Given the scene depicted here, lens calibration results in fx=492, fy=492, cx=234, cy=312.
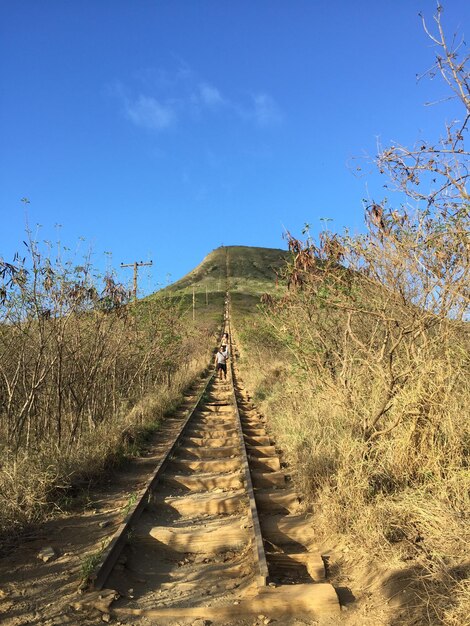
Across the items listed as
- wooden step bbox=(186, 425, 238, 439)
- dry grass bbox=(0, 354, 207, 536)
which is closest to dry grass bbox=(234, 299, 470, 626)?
wooden step bbox=(186, 425, 238, 439)

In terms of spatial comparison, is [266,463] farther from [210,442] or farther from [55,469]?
[55,469]

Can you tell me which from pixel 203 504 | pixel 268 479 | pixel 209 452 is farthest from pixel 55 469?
pixel 209 452

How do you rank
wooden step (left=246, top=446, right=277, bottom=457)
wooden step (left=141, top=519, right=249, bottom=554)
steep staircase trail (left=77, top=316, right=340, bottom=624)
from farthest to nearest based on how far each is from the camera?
wooden step (left=246, top=446, right=277, bottom=457)
wooden step (left=141, top=519, right=249, bottom=554)
steep staircase trail (left=77, top=316, right=340, bottom=624)

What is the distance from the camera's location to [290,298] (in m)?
10.5

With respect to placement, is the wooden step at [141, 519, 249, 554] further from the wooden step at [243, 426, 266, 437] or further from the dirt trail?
the wooden step at [243, 426, 266, 437]

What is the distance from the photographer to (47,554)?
511cm

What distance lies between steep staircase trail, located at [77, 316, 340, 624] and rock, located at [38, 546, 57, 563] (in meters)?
0.73

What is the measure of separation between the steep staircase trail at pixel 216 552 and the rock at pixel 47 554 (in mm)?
725

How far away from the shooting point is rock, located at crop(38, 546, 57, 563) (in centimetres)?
505

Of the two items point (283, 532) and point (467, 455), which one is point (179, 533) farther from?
point (467, 455)

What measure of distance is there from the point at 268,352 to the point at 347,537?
18.2 m

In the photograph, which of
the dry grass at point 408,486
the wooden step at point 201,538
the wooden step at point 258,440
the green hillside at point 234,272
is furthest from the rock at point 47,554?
the green hillside at point 234,272

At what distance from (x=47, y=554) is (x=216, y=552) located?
1754 mm

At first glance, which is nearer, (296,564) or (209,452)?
(296,564)
